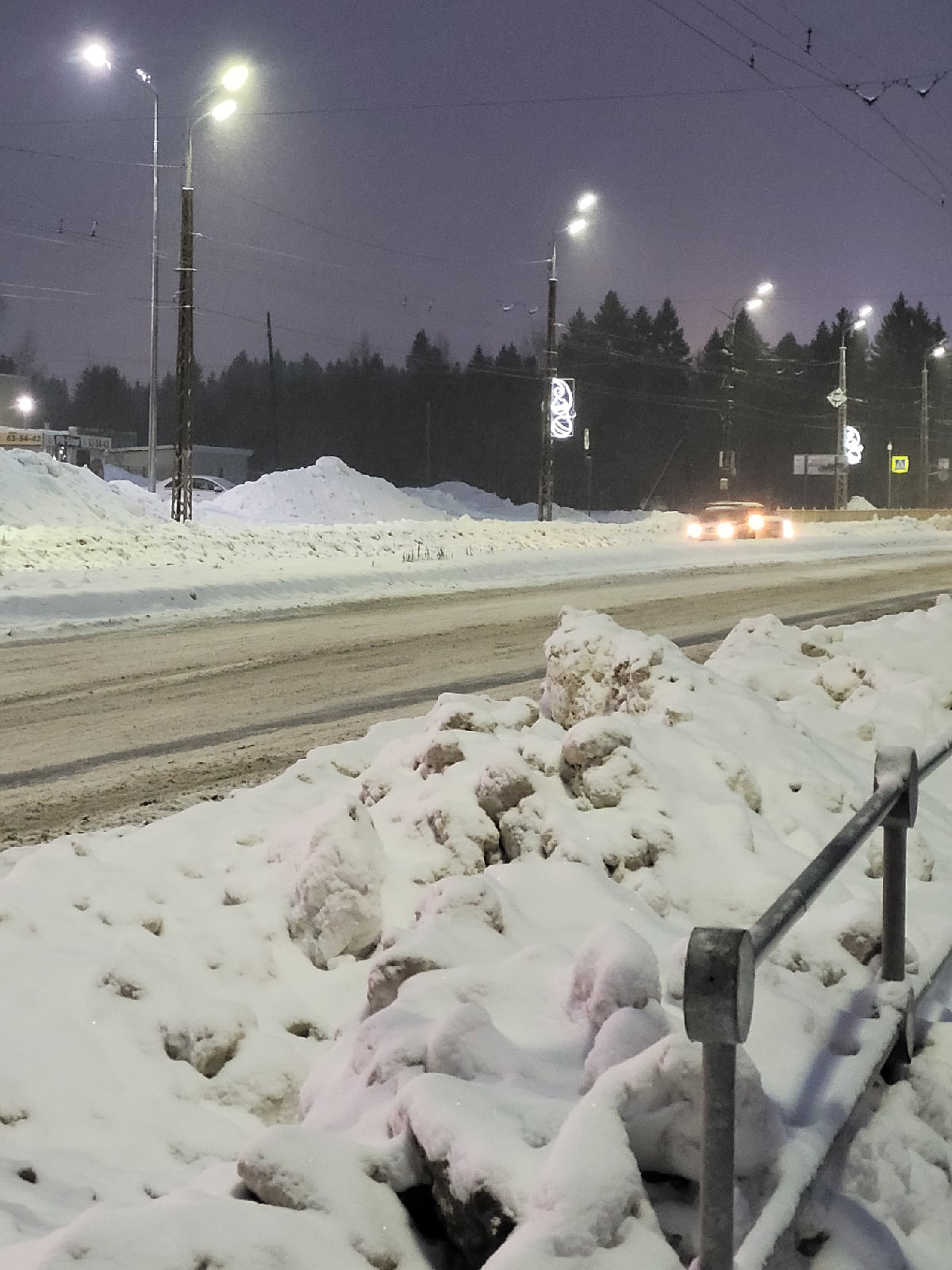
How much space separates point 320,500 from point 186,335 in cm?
1633

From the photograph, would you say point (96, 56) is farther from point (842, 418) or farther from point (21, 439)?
point (842, 418)

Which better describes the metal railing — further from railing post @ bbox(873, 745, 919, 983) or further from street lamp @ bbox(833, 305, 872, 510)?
street lamp @ bbox(833, 305, 872, 510)

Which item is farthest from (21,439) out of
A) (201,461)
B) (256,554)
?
(201,461)

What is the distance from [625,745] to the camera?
561cm

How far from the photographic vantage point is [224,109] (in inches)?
994

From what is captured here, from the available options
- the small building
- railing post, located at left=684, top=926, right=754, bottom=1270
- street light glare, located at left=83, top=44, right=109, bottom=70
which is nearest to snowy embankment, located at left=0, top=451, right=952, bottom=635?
street light glare, located at left=83, top=44, right=109, bottom=70

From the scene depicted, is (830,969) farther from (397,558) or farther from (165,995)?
(397,558)

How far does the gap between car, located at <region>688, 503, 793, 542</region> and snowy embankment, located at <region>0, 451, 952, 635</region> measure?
2.01 ft

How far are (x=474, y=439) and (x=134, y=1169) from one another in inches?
4145

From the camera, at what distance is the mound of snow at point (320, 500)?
4128 centimetres

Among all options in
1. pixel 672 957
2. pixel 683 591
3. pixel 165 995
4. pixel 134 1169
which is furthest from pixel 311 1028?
pixel 683 591

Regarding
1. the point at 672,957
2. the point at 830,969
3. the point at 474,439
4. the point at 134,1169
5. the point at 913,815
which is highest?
the point at 474,439

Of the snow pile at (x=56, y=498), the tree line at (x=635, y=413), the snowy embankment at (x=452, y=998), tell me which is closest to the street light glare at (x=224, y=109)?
the snow pile at (x=56, y=498)

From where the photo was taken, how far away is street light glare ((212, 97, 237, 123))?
25.0 meters
